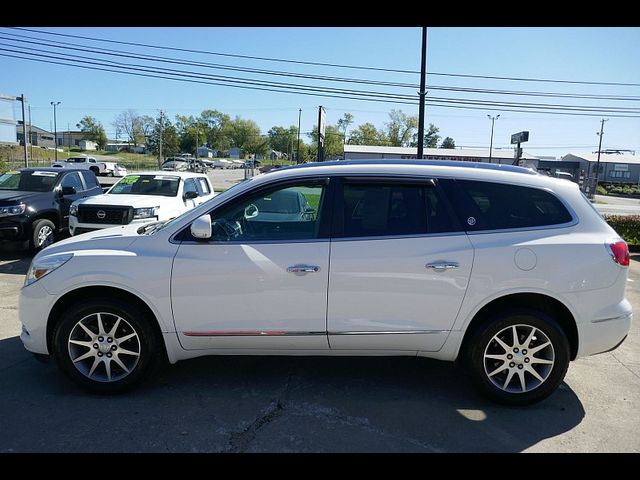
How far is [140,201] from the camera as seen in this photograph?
900cm

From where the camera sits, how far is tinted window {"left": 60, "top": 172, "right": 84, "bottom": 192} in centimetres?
1027

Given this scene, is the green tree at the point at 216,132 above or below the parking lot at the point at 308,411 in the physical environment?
above

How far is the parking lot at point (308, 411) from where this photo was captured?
318 cm

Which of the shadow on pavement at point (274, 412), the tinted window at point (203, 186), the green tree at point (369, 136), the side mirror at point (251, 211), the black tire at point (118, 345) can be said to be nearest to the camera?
the shadow on pavement at point (274, 412)

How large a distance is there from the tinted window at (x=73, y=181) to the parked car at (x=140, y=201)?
1.17m

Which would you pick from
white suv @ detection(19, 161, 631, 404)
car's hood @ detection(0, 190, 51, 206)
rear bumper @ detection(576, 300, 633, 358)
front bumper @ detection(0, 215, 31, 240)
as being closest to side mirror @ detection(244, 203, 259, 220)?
white suv @ detection(19, 161, 631, 404)

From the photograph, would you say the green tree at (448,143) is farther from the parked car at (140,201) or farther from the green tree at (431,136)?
the parked car at (140,201)

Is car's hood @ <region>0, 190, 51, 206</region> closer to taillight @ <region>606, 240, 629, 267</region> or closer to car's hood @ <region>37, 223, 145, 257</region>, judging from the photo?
car's hood @ <region>37, 223, 145, 257</region>

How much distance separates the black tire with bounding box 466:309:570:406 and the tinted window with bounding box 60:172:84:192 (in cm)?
946

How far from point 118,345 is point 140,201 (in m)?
5.76

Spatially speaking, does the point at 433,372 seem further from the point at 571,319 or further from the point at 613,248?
the point at 613,248

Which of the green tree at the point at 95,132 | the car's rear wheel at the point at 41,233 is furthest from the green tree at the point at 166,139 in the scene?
the car's rear wheel at the point at 41,233

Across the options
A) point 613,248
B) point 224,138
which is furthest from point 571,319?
point 224,138
